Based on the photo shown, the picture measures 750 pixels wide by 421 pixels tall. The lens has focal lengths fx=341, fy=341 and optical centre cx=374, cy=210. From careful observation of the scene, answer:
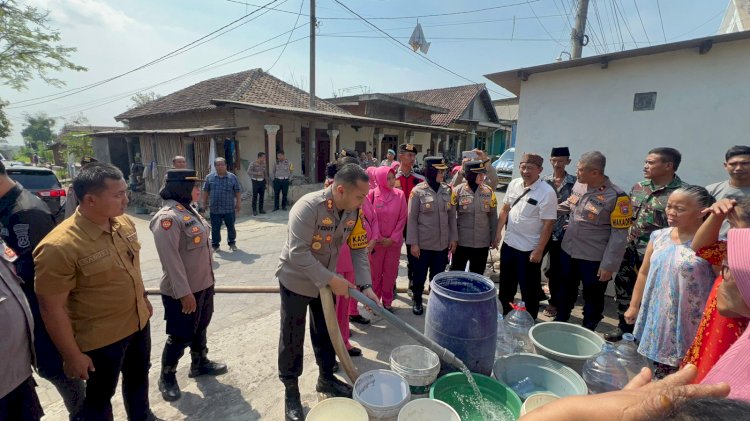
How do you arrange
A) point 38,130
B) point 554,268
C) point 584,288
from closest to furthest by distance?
point 584,288
point 554,268
point 38,130

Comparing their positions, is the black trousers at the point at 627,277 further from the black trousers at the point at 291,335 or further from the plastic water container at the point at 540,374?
the black trousers at the point at 291,335

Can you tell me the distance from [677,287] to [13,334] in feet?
12.5

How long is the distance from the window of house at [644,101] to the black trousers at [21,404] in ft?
24.5

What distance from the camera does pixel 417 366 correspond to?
2.68 meters

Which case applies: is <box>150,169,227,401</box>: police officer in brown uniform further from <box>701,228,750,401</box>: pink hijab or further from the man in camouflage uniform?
the man in camouflage uniform

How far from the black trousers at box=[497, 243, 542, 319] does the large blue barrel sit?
4.63 ft

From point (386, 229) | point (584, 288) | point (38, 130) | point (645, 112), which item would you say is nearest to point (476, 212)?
point (386, 229)

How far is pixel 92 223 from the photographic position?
1.92 meters

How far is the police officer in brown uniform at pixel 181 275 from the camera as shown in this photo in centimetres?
252

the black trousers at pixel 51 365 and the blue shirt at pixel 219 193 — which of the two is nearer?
the black trousers at pixel 51 365

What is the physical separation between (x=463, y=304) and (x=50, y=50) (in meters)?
26.6

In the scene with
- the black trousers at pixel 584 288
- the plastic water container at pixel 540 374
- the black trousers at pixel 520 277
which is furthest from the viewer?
the black trousers at pixel 520 277

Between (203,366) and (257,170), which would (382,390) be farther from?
(257,170)

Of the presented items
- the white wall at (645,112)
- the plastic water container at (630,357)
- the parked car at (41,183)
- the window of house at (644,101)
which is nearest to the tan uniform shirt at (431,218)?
the plastic water container at (630,357)
